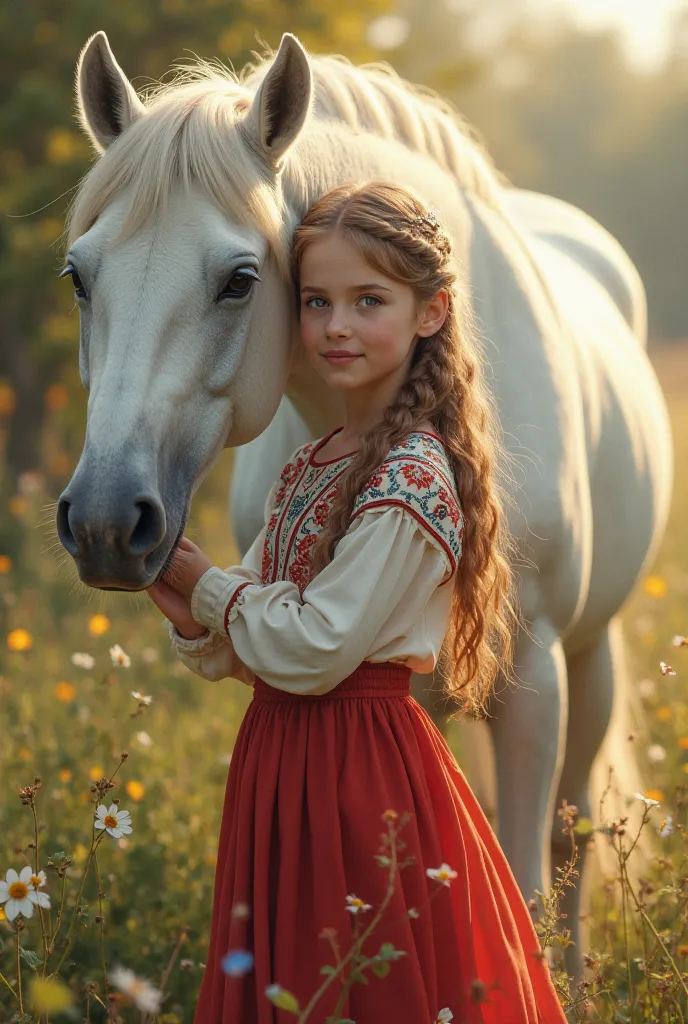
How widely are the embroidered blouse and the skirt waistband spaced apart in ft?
0.11

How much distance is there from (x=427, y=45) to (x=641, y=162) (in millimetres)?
34874

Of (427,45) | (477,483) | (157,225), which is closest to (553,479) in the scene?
(477,483)

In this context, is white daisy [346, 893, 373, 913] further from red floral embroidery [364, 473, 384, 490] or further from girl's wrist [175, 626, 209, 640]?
red floral embroidery [364, 473, 384, 490]

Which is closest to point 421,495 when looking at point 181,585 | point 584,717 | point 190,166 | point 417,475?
point 417,475

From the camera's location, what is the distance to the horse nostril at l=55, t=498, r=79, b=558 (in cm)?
187

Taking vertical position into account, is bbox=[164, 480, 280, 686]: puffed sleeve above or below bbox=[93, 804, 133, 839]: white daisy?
above

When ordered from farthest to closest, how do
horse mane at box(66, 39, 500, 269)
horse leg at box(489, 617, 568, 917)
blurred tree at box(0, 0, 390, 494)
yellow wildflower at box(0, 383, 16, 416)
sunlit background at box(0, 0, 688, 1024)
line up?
1. yellow wildflower at box(0, 383, 16, 416)
2. blurred tree at box(0, 0, 390, 494)
3. sunlit background at box(0, 0, 688, 1024)
4. horse leg at box(489, 617, 568, 917)
5. horse mane at box(66, 39, 500, 269)

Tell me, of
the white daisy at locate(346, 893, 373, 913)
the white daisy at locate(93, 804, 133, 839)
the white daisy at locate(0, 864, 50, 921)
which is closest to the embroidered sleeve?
the white daisy at locate(346, 893, 373, 913)

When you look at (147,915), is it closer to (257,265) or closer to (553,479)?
(553,479)

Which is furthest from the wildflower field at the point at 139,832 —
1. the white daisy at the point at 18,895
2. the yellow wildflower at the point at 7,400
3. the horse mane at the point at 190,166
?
the yellow wildflower at the point at 7,400

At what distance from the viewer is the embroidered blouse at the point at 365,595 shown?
1.98m

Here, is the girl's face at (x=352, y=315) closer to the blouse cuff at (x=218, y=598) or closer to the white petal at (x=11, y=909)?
the blouse cuff at (x=218, y=598)

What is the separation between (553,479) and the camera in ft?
9.09

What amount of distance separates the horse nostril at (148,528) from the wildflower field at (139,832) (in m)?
0.32
